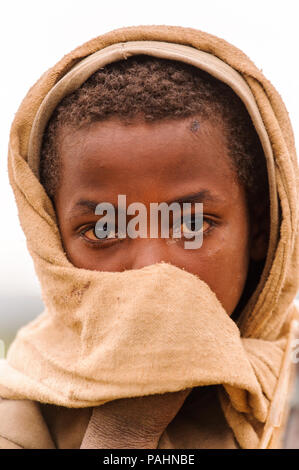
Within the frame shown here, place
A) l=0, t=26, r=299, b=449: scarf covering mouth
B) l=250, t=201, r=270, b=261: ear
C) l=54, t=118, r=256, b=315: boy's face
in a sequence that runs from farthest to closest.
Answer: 1. l=250, t=201, r=270, b=261: ear
2. l=54, t=118, r=256, b=315: boy's face
3. l=0, t=26, r=299, b=449: scarf covering mouth

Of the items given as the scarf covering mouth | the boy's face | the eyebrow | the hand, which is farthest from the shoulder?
the eyebrow

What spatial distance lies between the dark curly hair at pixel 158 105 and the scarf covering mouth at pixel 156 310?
0.10 feet

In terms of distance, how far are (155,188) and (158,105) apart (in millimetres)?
229

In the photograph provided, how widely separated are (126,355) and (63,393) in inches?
9.7

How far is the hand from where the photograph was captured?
125cm

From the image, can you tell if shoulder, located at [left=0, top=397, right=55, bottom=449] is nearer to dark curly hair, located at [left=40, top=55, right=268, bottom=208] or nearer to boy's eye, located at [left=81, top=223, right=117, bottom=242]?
boy's eye, located at [left=81, top=223, right=117, bottom=242]

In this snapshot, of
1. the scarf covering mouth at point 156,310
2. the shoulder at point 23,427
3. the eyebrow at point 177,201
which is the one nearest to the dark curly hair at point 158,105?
the scarf covering mouth at point 156,310

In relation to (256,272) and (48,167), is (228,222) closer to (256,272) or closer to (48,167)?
(256,272)

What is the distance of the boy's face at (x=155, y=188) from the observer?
1.33 m

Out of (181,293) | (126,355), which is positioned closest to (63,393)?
(126,355)

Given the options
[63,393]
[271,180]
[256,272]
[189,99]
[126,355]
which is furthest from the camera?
[256,272]

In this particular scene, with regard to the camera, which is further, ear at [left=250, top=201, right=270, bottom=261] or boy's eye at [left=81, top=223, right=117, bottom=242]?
ear at [left=250, top=201, right=270, bottom=261]

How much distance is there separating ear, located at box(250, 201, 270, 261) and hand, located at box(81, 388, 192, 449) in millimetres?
540

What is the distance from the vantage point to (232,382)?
1229mm
